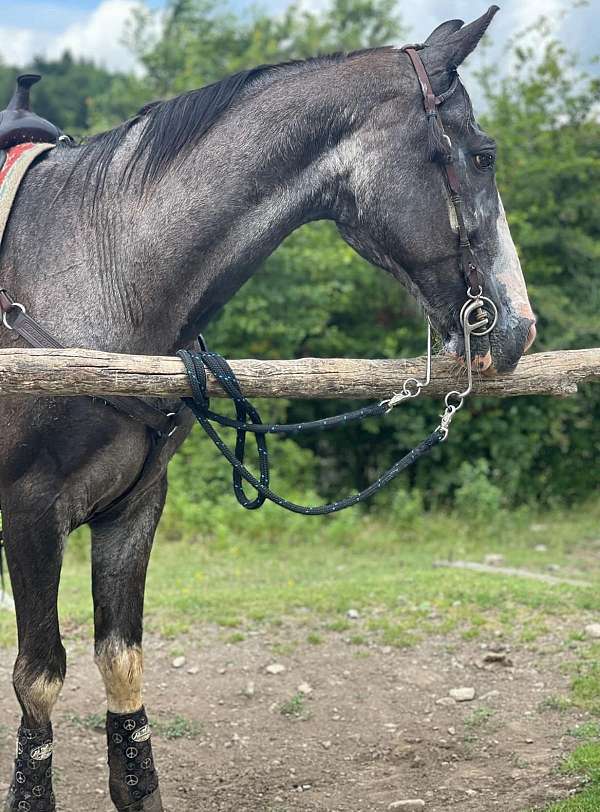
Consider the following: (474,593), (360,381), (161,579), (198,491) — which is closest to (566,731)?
(474,593)

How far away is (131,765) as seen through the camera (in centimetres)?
A: 357

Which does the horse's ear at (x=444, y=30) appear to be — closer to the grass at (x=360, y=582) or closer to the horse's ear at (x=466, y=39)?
the horse's ear at (x=466, y=39)

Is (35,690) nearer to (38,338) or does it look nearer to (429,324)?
(38,338)

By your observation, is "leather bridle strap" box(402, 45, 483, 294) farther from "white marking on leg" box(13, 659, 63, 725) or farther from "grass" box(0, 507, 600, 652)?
"grass" box(0, 507, 600, 652)

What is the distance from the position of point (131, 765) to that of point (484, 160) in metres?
2.57

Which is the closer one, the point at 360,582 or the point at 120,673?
the point at 120,673

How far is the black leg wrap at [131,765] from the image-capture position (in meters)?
3.56

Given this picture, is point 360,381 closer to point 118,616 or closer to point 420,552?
point 118,616

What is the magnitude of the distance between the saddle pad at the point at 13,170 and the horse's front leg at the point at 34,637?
0.97 meters

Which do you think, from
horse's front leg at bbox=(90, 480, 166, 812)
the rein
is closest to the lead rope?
the rein

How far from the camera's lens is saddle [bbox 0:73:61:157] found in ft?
11.3

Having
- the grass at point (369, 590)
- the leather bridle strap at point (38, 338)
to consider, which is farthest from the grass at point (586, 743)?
the leather bridle strap at point (38, 338)

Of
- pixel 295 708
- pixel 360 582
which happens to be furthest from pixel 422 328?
pixel 295 708

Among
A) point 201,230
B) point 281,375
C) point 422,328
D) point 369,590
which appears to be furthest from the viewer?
point 422,328
